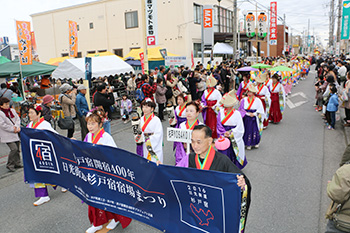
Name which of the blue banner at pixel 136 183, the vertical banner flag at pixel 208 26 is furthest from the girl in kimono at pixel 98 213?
the vertical banner flag at pixel 208 26

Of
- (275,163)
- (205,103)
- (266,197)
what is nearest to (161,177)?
(266,197)

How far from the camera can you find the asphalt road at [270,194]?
162 inches

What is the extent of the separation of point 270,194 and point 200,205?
8.50 ft

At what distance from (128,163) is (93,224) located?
1280mm

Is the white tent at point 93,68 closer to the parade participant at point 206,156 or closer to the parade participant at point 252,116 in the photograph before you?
the parade participant at point 252,116

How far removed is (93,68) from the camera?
1216 cm

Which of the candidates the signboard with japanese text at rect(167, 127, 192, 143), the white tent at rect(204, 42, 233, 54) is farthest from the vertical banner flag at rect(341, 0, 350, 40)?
the signboard with japanese text at rect(167, 127, 192, 143)

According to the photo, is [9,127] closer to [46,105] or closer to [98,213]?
[46,105]

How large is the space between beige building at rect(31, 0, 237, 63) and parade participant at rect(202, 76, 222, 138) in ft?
56.9

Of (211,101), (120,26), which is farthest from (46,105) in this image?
(120,26)

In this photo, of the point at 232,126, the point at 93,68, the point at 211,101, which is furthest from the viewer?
the point at 93,68

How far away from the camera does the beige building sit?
25.1m

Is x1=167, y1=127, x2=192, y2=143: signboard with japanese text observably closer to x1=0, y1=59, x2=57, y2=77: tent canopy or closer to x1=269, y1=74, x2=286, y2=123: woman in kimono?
x1=269, y1=74, x2=286, y2=123: woman in kimono

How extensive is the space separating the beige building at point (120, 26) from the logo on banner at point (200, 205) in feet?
73.7
